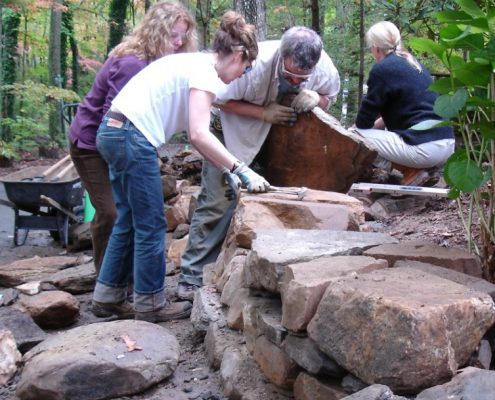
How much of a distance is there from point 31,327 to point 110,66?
1.56 metres

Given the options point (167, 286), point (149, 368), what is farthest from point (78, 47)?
point (149, 368)

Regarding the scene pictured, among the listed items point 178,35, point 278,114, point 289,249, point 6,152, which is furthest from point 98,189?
point 6,152

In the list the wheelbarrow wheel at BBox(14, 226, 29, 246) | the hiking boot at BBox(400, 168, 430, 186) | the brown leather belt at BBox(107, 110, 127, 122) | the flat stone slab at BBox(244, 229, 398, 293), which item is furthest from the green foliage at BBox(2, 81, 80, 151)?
the flat stone slab at BBox(244, 229, 398, 293)

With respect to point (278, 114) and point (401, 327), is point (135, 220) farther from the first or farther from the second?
point (401, 327)

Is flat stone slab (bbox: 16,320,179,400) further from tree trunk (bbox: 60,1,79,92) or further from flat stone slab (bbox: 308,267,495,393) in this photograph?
tree trunk (bbox: 60,1,79,92)

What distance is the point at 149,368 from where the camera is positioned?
110 inches

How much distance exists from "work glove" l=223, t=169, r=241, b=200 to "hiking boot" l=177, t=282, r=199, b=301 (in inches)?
24.0

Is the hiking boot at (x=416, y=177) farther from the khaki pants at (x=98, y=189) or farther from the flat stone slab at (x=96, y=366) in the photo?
the flat stone slab at (x=96, y=366)

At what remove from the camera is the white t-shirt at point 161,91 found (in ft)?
10.8

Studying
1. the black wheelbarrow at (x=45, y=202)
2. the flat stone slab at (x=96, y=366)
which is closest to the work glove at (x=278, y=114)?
the flat stone slab at (x=96, y=366)

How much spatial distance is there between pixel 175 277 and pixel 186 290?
25.8 inches

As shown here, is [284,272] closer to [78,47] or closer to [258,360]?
[258,360]

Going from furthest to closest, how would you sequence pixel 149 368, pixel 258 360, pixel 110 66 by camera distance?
1. pixel 110 66
2. pixel 149 368
3. pixel 258 360

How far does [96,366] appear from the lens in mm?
2684
